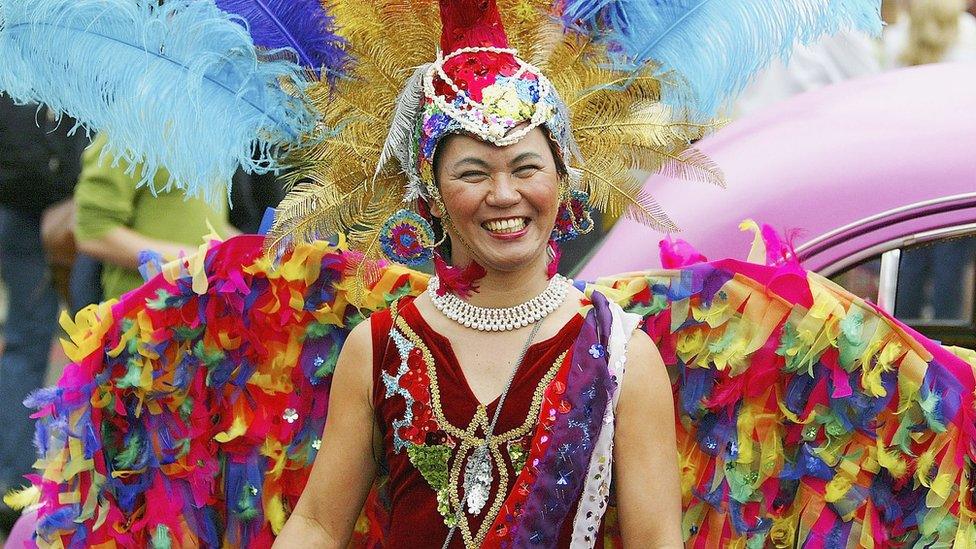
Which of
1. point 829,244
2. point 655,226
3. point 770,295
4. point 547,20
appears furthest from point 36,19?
point 829,244

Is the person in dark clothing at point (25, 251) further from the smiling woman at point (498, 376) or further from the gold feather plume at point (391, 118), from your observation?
the smiling woman at point (498, 376)

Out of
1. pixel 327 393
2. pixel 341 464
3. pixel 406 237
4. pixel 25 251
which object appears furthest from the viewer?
pixel 25 251

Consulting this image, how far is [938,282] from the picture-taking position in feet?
14.5

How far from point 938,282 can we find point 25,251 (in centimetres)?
342

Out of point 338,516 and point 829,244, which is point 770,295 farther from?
point 338,516

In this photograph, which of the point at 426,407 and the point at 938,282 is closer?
the point at 426,407

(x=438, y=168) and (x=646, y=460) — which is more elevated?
(x=438, y=168)

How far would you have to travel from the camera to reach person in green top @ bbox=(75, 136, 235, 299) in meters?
4.27

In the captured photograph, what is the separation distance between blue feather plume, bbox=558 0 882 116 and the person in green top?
1.98 meters

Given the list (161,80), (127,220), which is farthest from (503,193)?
(127,220)

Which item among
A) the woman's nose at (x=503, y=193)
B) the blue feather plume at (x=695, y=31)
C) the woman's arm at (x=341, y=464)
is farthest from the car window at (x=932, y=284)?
the woman's arm at (x=341, y=464)

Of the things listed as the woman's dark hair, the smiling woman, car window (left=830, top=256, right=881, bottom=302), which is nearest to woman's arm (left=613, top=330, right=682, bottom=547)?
the smiling woman

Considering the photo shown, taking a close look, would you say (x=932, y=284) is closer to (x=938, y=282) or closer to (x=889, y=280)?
(x=938, y=282)

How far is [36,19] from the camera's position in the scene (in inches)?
100
